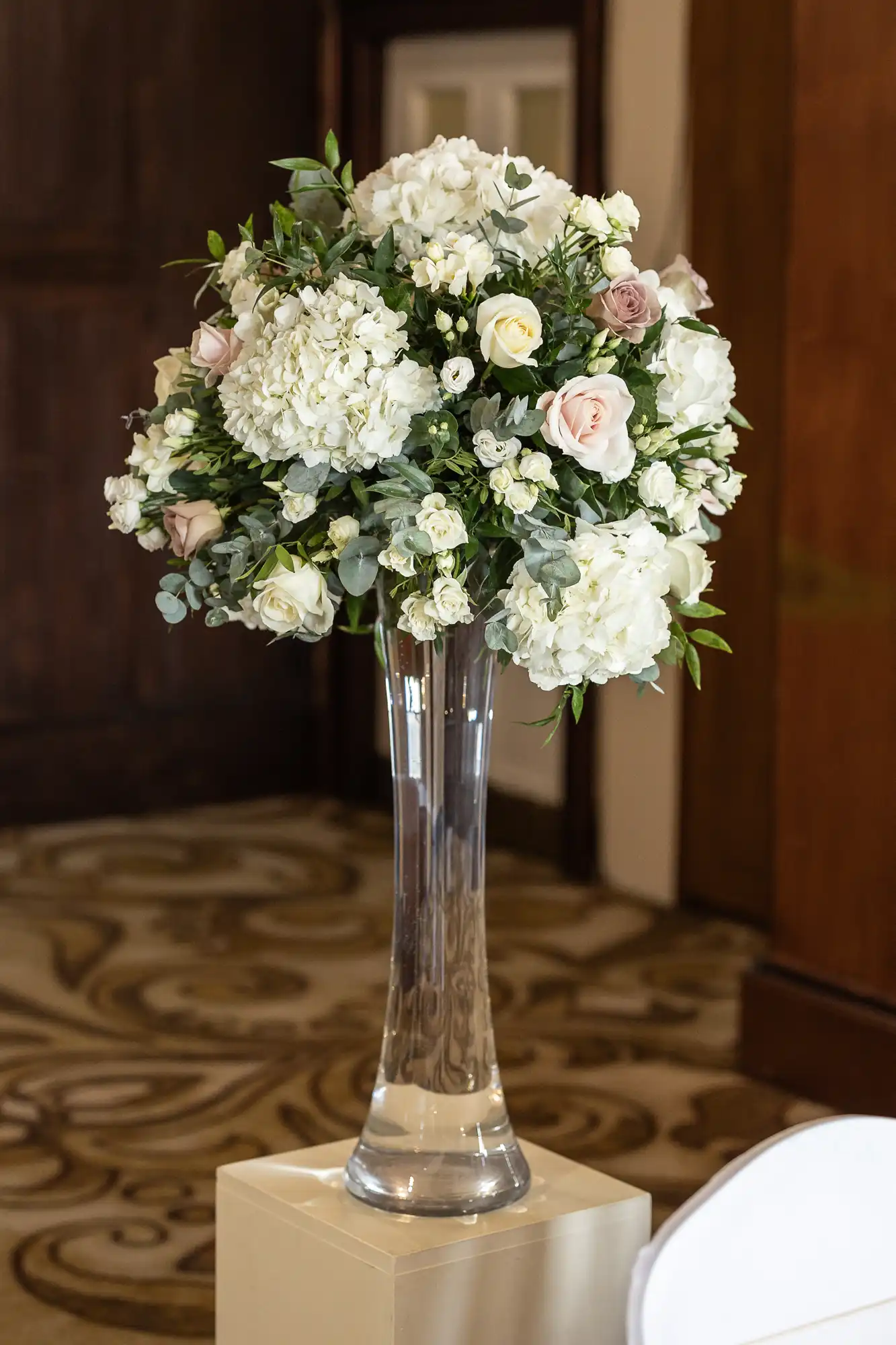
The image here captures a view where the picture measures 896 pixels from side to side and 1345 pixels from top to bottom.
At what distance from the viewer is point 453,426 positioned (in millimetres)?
1277

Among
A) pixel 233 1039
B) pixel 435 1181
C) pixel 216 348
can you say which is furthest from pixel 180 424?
pixel 233 1039

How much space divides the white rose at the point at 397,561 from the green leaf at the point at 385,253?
220 mm

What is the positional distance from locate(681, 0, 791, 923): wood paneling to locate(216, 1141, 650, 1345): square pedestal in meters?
2.26

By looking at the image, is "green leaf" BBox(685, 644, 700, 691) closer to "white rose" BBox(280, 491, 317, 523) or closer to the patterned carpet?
"white rose" BBox(280, 491, 317, 523)

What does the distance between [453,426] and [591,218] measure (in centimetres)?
19

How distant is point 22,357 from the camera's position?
466cm

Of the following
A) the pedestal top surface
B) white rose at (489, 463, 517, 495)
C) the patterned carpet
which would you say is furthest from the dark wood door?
white rose at (489, 463, 517, 495)

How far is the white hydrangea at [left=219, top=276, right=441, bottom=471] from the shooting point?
4.04 ft

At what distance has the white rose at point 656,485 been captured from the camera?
4.25ft

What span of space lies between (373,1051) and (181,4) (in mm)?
3142

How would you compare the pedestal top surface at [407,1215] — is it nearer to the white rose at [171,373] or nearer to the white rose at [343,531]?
the white rose at [343,531]

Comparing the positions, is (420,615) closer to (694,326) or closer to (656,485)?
(656,485)

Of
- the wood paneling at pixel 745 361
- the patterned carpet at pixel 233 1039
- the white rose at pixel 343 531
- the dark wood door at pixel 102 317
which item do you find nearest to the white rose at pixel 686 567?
the white rose at pixel 343 531

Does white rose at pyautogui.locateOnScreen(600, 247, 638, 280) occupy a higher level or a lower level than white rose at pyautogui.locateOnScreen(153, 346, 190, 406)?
higher
